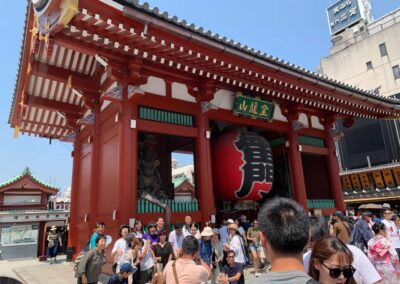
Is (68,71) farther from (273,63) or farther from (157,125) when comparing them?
(273,63)

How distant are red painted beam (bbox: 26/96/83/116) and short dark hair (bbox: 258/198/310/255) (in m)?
11.0

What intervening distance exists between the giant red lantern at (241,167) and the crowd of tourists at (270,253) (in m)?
1.36

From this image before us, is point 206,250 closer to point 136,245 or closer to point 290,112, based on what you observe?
point 136,245

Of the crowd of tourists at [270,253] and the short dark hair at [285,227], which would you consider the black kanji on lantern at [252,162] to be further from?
the short dark hair at [285,227]

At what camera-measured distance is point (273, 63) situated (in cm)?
942

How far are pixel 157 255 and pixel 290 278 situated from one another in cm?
503

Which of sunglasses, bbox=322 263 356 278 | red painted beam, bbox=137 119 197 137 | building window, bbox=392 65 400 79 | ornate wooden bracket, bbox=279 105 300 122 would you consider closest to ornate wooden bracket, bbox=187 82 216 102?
red painted beam, bbox=137 119 197 137

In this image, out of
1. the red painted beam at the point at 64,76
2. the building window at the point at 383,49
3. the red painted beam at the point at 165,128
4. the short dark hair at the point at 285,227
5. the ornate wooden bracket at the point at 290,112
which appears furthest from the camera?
the building window at the point at 383,49

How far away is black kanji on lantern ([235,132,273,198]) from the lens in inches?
403

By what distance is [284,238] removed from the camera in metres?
1.73

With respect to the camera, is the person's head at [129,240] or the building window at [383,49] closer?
the person's head at [129,240]

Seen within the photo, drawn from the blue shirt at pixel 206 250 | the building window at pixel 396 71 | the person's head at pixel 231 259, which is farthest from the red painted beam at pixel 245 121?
the building window at pixel 396 71

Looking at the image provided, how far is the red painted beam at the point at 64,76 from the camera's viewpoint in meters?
8.88

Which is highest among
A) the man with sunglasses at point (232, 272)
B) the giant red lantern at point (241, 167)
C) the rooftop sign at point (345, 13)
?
the rooftop sign at point (345, 13)
